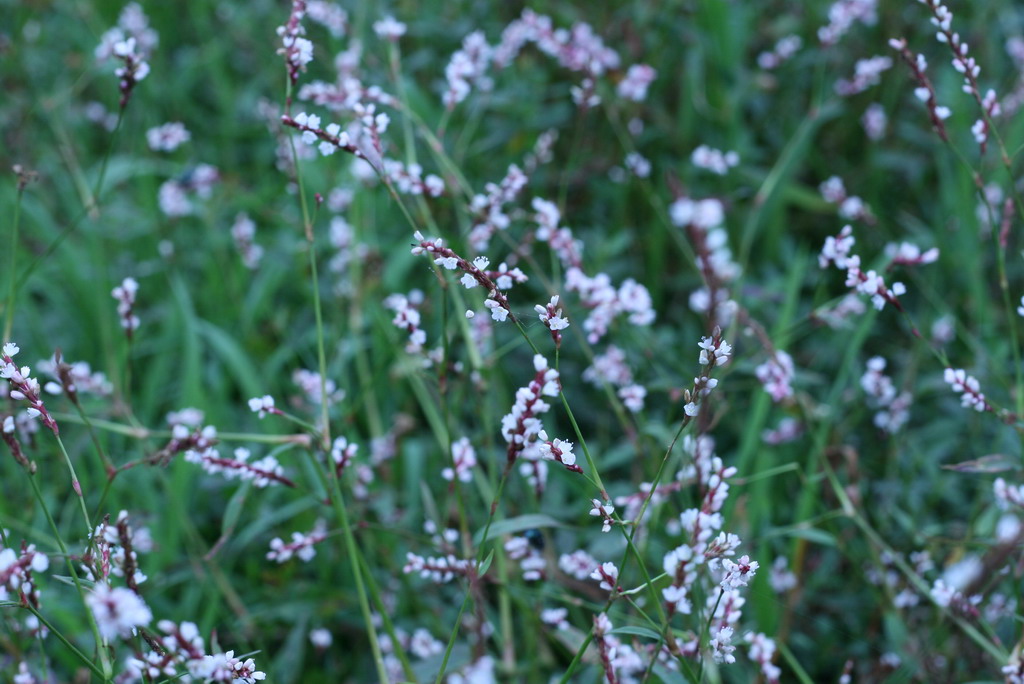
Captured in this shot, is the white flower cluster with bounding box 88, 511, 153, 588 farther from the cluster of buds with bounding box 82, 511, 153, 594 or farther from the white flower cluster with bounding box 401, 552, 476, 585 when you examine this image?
the white flower cluster with bounding box 401, 552, 476, 585

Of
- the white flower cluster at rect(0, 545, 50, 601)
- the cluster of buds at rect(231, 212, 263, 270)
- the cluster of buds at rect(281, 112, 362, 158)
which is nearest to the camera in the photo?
the white flower cluster at rect(0, 545, 50, 601)

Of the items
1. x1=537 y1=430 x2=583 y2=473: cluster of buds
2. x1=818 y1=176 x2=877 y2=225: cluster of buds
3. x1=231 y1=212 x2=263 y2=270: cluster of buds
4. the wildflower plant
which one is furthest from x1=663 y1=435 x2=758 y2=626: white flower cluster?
x1=231 y1=212 x2=263 y2=270: cluster of buds

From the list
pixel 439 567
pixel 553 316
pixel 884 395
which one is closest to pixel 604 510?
pixel 553 316

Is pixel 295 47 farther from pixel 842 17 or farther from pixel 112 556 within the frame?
pixel 842 17

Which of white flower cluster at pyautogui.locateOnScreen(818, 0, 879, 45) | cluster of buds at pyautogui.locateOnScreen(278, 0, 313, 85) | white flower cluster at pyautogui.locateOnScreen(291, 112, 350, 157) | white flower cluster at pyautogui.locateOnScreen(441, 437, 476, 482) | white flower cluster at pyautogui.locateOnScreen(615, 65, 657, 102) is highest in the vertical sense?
white flower cluster at pyautogui.locateOnScreen(818, 0, 879, 45)

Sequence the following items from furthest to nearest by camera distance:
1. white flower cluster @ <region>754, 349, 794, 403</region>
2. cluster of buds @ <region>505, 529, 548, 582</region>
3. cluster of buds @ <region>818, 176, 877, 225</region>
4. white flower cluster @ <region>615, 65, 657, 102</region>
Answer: white flower cluster @ <region>615, 65, 657, 102</region> → cluster of buds @ <region>818, 176, 877, 225</region> → white flower cluster @ <region>754, 349, 794, 403</region> → cluster of buds @ <region>505, 529, 548, 582</region>

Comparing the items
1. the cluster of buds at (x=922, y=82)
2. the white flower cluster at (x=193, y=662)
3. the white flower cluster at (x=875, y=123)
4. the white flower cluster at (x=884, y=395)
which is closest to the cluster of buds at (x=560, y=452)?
the white flower cluster at (x=193, y=662)

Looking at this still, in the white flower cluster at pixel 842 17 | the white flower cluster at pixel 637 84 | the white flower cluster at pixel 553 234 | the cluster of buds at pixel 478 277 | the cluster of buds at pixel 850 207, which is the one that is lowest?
the cluster of buds at pixel 478 277

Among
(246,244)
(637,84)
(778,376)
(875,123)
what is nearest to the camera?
(778,376)

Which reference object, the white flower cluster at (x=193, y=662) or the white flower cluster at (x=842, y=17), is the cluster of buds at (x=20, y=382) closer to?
the white flower cluster at (x=193, y=662)

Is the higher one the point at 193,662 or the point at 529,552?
the point at 529,552

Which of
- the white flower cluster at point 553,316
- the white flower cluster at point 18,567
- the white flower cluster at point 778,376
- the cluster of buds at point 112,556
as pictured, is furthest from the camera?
the white flower cluster at point 778,376

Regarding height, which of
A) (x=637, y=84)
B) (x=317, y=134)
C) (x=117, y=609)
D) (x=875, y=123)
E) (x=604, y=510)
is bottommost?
(x=117, y=609)
